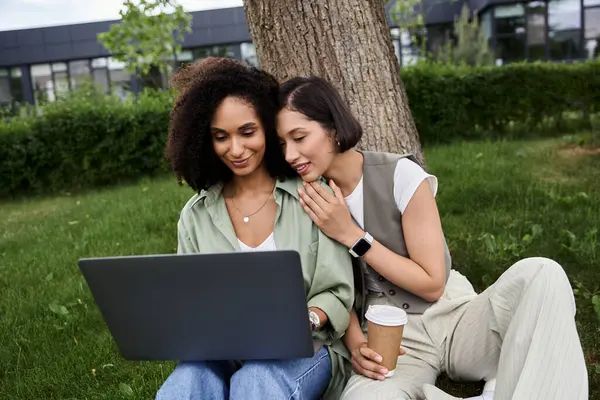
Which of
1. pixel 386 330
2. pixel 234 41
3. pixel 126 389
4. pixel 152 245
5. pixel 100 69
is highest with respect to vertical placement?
pixel 234 41

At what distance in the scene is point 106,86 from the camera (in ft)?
81.1

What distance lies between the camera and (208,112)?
211 centimetres

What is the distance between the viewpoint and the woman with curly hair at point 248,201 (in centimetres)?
202

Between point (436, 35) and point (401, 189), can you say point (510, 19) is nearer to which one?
point (436, 35)

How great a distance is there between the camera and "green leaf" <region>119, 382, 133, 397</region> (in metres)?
2.77

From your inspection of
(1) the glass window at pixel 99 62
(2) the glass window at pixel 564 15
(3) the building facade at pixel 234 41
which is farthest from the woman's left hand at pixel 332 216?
(1) the glass window at pixel 99 62

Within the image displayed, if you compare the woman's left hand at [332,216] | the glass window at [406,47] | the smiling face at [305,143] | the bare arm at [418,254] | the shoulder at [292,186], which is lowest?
the bare arm at [418,254]

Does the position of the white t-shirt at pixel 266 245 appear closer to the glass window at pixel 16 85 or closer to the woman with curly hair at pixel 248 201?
the woman with curly hair at pixel 248 201

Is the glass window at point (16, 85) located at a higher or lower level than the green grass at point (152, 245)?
higher

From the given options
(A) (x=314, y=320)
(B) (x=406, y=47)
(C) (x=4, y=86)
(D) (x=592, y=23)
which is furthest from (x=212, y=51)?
(A) (x=314, y=320)

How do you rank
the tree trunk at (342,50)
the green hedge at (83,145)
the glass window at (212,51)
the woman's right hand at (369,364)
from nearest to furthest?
the woman's right hand at (369,364), the tree trunk at (342,50), the green hedge at (83,145), the glass window at (212,51)

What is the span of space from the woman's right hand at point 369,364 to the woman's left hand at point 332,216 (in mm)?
350

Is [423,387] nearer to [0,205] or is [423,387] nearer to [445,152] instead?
[445,152]

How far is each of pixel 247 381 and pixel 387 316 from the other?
1.50 ft
